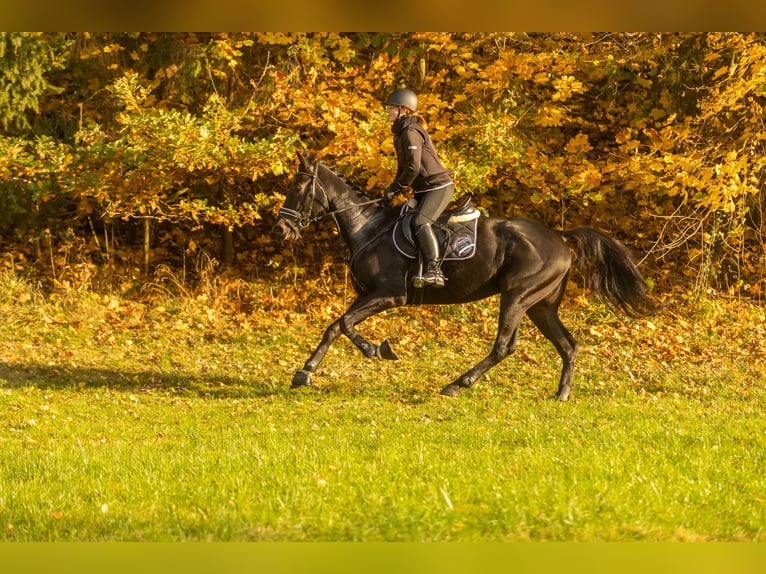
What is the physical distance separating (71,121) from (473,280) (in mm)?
9943

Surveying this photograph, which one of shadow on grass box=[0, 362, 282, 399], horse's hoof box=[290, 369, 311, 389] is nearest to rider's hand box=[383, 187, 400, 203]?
horse's hoof box=[290, 369, 311, 389]

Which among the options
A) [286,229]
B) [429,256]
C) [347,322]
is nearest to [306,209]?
[286,229]

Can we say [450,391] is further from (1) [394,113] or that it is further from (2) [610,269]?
(1) [394,113]

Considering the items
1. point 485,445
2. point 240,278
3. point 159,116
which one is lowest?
point 240,278

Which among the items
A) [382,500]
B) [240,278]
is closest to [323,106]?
[240,278]

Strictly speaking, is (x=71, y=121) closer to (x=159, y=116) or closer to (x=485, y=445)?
(x=159, y=116)

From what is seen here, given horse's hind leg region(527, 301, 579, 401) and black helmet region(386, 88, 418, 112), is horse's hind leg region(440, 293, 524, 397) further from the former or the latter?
black helmet region(386, 88, 418, 112)

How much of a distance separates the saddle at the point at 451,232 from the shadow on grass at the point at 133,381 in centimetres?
239

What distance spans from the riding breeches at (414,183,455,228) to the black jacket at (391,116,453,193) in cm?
5

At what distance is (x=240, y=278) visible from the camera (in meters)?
18.2

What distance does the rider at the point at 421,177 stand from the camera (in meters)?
9.50

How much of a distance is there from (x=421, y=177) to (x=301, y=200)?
1365 millimetres

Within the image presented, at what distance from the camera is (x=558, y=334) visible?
411 inches

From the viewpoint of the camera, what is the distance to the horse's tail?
33.1 feet
